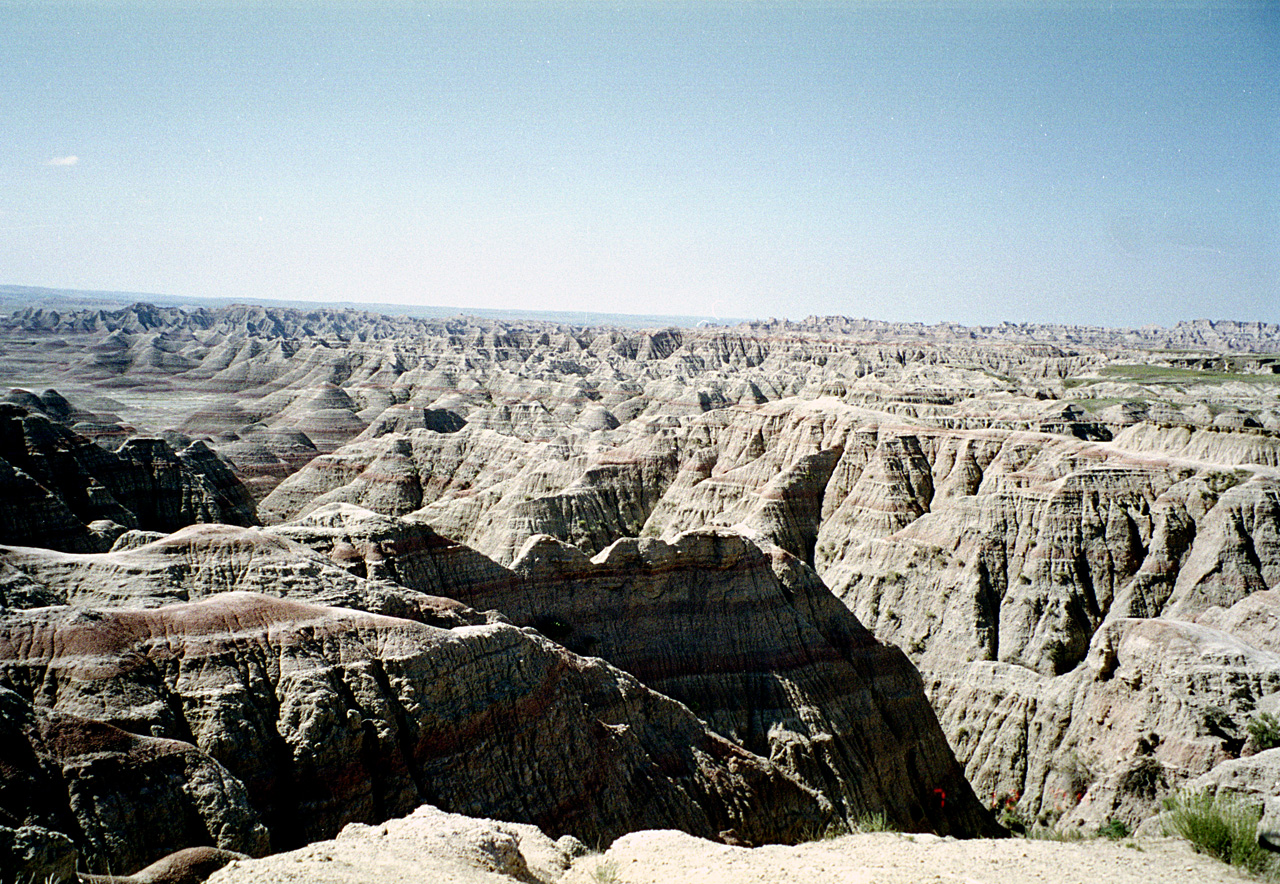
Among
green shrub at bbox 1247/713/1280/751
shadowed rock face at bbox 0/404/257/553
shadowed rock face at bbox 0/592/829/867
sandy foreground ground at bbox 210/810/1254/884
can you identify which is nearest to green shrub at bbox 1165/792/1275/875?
sandy foreground ground at bbox 210/810/1254/884

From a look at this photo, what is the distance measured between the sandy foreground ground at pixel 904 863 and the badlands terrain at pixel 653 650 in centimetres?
10

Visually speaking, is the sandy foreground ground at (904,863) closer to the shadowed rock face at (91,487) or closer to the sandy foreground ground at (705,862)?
the sandy foreground ground at (705,862)

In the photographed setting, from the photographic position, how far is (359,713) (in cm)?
1719

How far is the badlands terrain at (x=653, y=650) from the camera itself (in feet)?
44.8

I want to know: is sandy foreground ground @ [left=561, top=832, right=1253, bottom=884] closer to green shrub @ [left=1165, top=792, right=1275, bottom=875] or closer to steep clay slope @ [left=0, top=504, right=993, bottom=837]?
green shrub @ [left=1165, top=792, right=1275, bottom=875]

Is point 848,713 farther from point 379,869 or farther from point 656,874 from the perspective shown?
point 379,869

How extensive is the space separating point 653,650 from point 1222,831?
1947cm

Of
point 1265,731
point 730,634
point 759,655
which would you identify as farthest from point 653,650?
point 1265,731

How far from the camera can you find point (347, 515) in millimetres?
34625

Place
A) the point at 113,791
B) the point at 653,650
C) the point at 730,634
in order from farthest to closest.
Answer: the point at 730,634 → the point at 653,650 → the point at 113,791

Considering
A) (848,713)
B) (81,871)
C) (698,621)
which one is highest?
(81,871)

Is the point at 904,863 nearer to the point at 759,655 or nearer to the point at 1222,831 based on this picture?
the point at 1222,831

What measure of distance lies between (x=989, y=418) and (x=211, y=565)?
56.7 meters

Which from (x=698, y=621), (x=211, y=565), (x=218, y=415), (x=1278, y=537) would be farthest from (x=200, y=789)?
(x=218, y=415)
